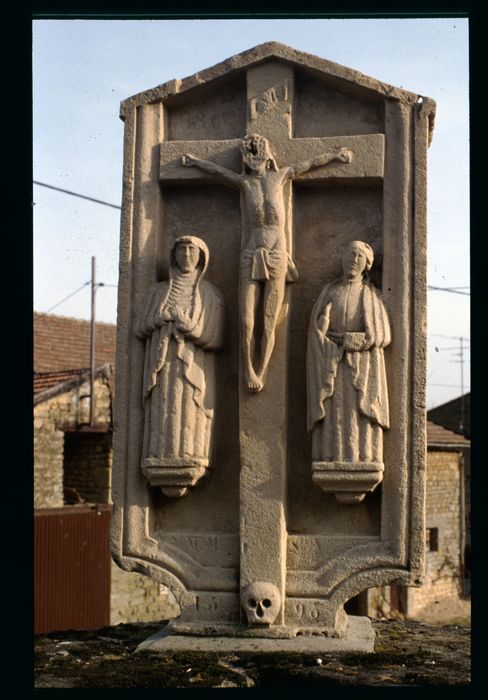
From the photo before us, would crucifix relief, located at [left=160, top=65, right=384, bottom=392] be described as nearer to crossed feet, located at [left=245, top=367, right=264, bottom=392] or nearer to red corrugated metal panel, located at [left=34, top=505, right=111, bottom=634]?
crossed feet, located at [left=245, top=367, right=264, bottom=392]

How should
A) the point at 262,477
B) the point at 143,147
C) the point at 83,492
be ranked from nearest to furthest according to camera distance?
the point at 262,477 < the point at 143,147 < the point at 83,492

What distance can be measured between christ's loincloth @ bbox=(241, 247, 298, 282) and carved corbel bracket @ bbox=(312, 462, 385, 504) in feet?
4.43

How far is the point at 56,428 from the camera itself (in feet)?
56.3

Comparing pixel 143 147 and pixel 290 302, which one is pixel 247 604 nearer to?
pixel 290 302

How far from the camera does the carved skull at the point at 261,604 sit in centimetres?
672

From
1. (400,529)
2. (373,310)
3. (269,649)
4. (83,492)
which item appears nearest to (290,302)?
(373,310)

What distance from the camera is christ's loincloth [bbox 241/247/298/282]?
274 inches

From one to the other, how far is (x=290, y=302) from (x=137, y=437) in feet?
4.81

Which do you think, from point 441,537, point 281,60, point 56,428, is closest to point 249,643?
point 281,60

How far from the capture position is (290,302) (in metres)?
7.13

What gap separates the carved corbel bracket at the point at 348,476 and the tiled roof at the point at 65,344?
42.7 feet

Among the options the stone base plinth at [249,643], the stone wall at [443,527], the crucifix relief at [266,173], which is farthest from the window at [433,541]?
the crucifix relief at [266,173]

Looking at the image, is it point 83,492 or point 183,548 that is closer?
point 183,548

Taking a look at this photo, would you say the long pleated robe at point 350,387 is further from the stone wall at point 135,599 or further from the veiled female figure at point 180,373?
the stone wall at point 135,599
